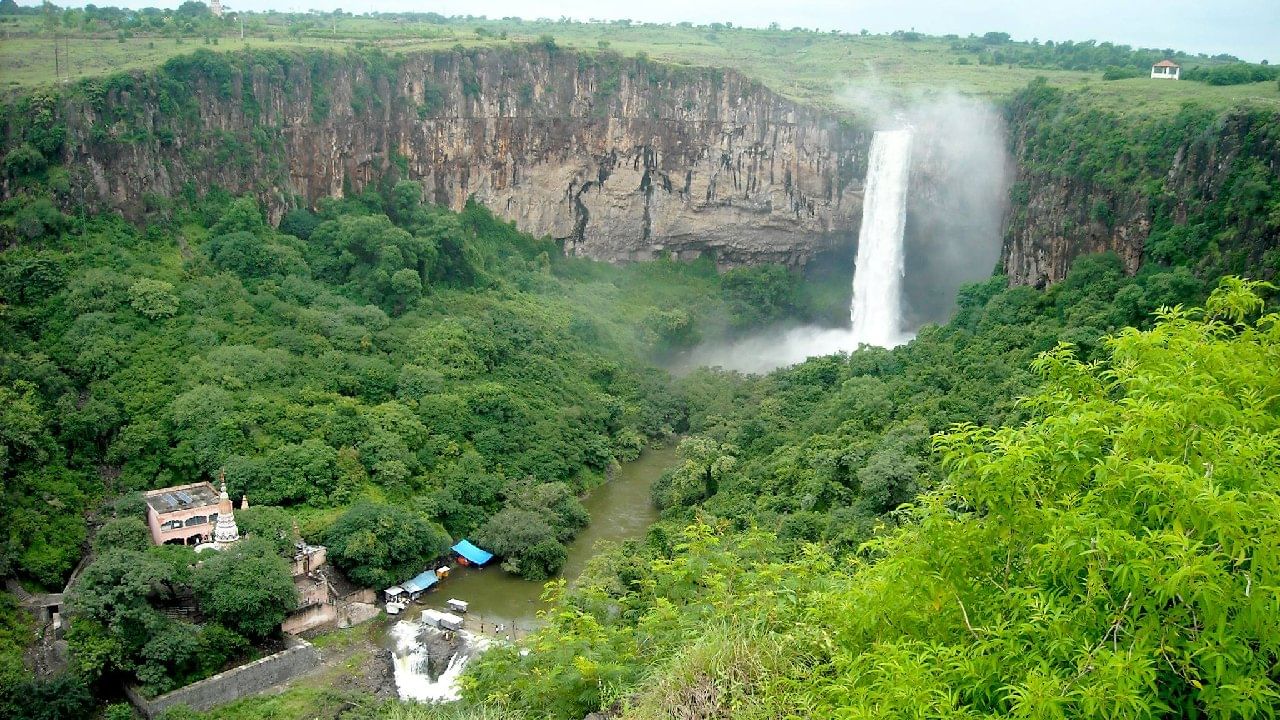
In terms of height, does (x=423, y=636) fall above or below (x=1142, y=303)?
below

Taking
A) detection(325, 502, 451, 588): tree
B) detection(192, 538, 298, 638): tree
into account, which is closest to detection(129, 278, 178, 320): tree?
detection(325, 502, 451, 588): tree

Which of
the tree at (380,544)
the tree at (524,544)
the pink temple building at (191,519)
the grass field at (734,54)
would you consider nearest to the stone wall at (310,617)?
the tree at (380,544)

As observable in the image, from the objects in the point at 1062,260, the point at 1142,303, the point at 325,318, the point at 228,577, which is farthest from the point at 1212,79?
the point at 228,577

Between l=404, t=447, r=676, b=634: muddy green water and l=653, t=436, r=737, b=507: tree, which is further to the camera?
l=653, t=436, r=737, b=507: tree

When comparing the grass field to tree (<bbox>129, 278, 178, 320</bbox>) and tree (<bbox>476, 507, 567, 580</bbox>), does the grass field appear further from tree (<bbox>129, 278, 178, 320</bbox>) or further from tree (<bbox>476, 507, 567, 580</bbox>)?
tree (<bbox>476, 507, 567, 580</bbox>)

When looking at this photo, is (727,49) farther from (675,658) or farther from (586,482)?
(675,658)

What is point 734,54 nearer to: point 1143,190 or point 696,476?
point 1143,190
